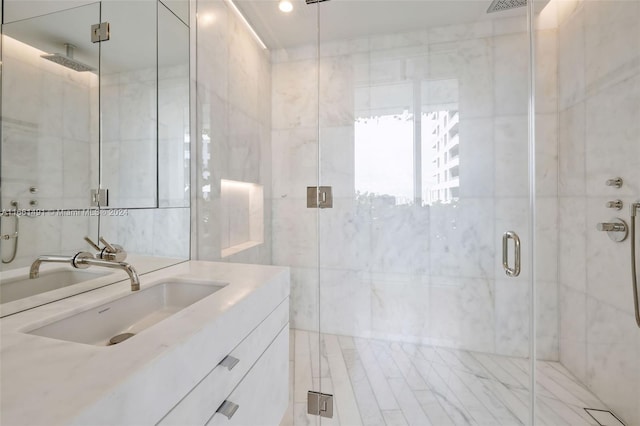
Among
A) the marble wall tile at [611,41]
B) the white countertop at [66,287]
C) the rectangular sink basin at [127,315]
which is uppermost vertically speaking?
the marble wall tile at [611,41]

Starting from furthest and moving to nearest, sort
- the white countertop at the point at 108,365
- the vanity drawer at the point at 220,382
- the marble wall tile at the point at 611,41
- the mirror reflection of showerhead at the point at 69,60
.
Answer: the marble wall tile at the point at 611,41, the mirror reflection of showerhead at the point at 69,60, the vanity drawer at the point at 220,382, the white countertop at the point at 108,365

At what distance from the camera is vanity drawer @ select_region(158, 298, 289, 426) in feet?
2.00

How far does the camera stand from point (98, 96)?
1.00m

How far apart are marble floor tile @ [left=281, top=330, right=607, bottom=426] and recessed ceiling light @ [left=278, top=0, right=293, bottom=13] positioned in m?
2.33

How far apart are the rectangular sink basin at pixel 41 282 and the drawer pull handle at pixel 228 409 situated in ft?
2.18

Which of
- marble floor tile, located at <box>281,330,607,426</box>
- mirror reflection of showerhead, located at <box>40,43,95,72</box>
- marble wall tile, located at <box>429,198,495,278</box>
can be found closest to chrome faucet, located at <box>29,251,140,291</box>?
mirror reflection of showerhead, located at <box>40,43,95,72</box>

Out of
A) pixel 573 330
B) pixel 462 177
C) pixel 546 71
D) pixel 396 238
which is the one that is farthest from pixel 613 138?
pixel 396 238

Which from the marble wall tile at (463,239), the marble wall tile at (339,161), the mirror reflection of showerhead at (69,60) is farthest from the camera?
the marble wall tile at (339,161)

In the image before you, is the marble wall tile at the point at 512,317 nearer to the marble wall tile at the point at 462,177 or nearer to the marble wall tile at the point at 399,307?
the marble wall tile at the point at 462,177

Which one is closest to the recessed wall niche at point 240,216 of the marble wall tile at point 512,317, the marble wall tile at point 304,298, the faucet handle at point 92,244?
the marble wall tile at point 304,298

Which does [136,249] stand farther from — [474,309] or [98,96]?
[474,309]

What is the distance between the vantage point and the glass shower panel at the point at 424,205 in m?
1.70

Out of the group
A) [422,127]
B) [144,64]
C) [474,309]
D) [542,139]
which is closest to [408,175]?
[422,127]

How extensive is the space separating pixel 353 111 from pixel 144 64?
4.25 ft
